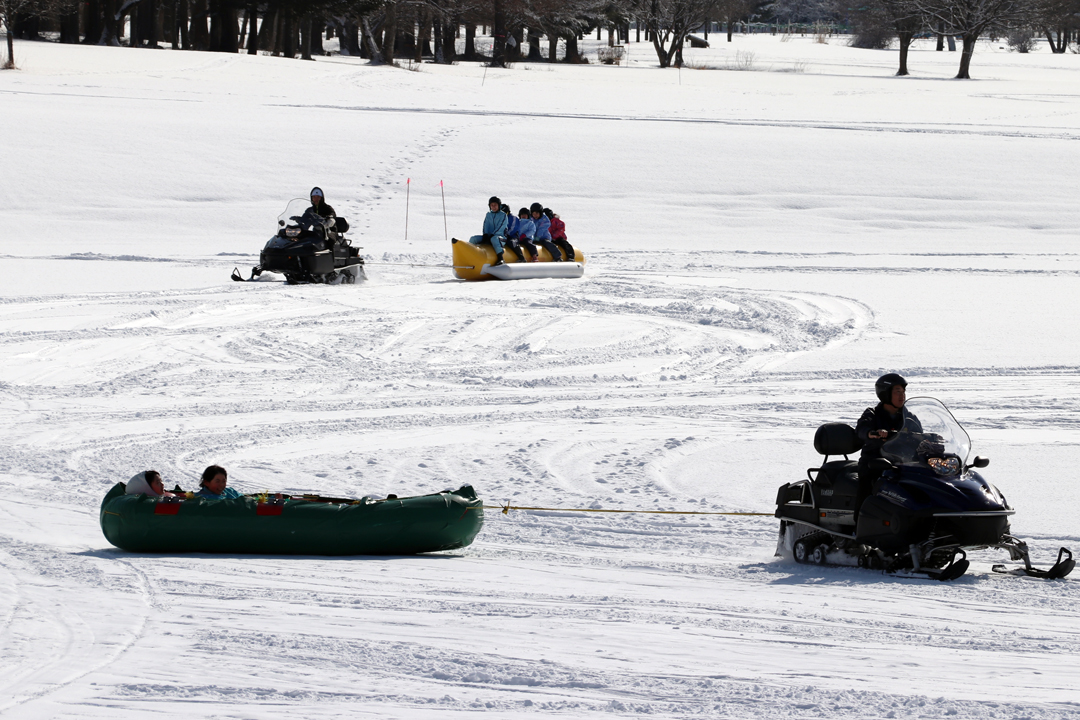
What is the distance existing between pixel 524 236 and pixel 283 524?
11.8 meters

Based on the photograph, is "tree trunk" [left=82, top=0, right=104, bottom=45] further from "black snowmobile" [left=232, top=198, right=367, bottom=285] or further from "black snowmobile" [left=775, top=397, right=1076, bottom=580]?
"black snowmobile" [left=775, top=397, right=1076, bottom=580]

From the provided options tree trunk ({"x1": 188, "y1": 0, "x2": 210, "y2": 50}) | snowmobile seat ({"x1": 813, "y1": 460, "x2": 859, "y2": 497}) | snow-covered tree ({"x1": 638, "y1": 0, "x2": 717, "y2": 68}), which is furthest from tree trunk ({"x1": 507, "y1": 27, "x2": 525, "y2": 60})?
snowmobile seat ({"x1": 813, "y1": 460, "x2": 859, "y2": 497})

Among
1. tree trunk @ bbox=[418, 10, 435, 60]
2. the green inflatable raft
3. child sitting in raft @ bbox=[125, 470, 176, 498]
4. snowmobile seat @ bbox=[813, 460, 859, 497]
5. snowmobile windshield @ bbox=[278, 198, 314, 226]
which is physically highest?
tree trunk @ bbox=[418, 10, 435, 60]

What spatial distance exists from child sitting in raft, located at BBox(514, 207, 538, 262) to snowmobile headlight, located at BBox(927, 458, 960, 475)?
1195 centimetres

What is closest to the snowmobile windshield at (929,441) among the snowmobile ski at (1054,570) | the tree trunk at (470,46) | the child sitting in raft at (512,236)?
the snowmobile ski at (1054,570)

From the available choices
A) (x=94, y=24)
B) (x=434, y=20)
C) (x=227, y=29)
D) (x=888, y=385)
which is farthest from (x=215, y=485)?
(x=434, y=20)

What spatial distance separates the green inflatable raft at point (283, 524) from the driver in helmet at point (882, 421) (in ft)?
7.24

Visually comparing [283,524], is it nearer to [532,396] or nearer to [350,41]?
[532,396]

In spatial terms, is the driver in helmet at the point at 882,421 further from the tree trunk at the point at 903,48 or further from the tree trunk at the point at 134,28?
the tree trunk at the point at 903,48

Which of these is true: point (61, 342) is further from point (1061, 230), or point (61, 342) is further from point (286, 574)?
point (1061, 230)

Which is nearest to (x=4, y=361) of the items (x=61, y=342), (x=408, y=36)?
(x=61, y=342)

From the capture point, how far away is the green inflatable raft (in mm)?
6883

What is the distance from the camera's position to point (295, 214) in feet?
56.3

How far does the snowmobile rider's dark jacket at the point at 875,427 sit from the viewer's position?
6695 mm
